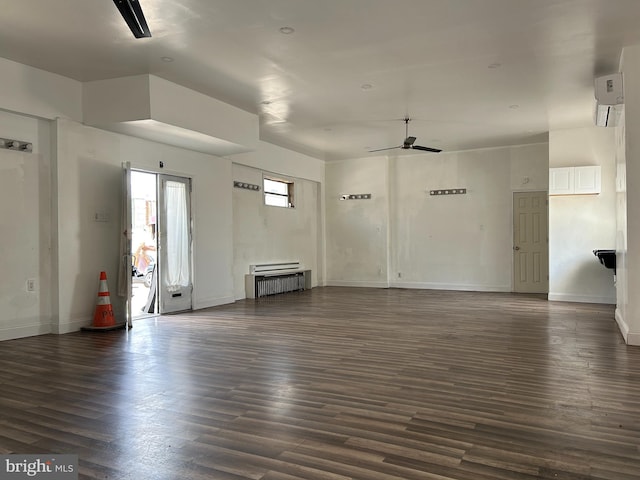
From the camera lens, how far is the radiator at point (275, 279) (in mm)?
9750

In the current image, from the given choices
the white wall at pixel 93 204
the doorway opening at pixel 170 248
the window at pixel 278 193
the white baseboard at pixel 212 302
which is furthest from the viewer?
the window at pixel 278 193

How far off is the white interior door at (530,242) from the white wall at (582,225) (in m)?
1.37

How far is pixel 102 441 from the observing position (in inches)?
108

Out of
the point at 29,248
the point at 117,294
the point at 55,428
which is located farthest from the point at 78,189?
the point at 55,428

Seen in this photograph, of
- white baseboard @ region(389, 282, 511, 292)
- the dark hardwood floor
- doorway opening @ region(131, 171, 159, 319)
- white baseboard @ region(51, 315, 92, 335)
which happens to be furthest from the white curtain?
white baseboard @ region(389, 282, 511, 292)

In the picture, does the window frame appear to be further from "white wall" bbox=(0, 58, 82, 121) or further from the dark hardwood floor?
the dark hardwood floor

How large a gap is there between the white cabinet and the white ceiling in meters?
0.98

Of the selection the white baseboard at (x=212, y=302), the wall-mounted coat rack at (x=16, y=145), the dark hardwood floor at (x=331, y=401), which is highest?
the wall-mounted coat rack at (x=16, y=145)

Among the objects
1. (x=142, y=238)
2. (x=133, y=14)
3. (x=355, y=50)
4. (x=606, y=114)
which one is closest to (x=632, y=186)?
(x=606, y=114)

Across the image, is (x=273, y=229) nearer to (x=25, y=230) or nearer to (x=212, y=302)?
(x=212, y=302)

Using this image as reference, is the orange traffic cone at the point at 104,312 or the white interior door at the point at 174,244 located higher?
the white interior door at the point at 174,244

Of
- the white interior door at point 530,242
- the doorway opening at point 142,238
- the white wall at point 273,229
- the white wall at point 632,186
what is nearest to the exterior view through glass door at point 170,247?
the white wall at point 273,229

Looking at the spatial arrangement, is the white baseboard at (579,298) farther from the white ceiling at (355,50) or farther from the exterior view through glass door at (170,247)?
the exterior view through glass door at (170,247)

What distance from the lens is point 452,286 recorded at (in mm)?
11117
